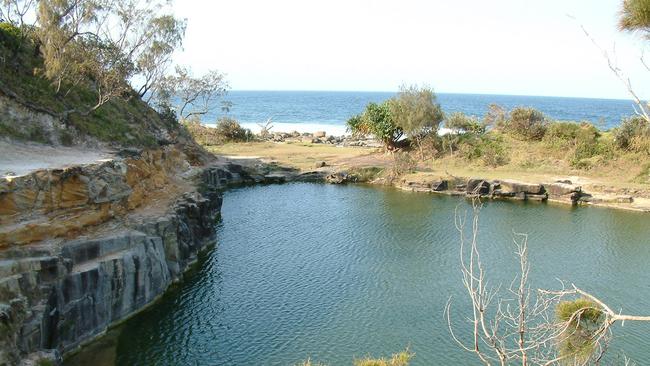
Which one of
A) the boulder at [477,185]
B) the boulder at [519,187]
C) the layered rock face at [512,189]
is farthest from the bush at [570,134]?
the boulder at [477,185]

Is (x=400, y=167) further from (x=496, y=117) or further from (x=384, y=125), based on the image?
(x=496, y=117)

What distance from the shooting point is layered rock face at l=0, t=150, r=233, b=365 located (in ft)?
68.7

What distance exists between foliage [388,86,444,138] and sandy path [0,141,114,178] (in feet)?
130

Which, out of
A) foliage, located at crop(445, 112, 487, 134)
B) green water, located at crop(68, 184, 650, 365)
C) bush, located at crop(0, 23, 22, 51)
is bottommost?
green water, located at crop(68, 184, 650, 365)

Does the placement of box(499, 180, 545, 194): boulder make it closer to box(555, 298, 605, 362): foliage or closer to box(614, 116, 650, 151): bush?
box(614, 116, 650, 151): bush

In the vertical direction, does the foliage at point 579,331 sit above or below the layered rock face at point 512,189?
above

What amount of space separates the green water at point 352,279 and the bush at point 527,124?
1888 cm

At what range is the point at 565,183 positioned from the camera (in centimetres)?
5525

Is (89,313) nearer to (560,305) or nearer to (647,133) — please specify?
(560,305)

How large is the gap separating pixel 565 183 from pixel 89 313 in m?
46.2

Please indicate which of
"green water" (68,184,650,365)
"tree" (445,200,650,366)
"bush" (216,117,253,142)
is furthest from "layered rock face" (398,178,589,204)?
"bush" (216,117,253,142)

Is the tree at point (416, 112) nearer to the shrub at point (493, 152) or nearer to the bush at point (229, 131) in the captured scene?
the shrub at point (493, 152)

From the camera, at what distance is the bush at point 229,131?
83.9m

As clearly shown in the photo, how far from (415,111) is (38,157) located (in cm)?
4558
